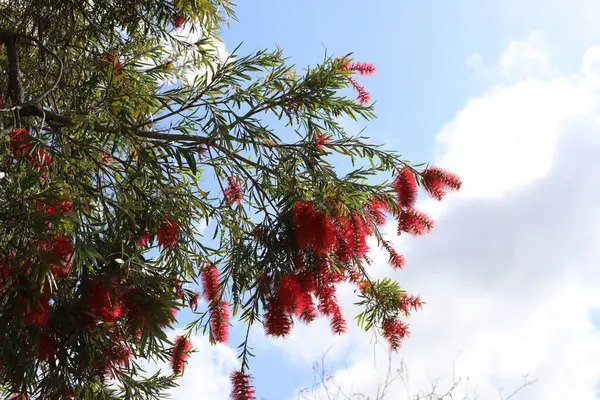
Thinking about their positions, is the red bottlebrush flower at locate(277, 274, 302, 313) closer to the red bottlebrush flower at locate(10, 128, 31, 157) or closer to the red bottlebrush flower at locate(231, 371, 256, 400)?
the red bottlebrush flower at locate(231, 371, 256, 400)

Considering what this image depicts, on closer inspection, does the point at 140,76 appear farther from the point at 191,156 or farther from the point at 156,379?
the point at 156,379

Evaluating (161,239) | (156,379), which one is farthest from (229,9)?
(156,379)

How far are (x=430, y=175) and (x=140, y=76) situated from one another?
1726 millimetres

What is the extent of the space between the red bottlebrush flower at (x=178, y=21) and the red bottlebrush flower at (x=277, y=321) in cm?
187

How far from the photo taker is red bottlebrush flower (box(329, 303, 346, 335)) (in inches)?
93.3

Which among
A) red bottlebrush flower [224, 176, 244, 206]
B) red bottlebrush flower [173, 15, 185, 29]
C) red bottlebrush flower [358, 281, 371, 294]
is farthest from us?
red bottlebrush flower [173, 15, 185, 29]

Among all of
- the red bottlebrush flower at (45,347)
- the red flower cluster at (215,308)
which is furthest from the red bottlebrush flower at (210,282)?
the red bottlebrush flower at (45,347)

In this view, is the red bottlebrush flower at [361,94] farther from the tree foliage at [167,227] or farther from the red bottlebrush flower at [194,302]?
the red bottlebrush flower at [194,302]

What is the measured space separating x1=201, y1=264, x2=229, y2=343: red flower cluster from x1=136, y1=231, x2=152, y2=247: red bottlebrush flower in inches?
9.9

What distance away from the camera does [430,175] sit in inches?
94.7

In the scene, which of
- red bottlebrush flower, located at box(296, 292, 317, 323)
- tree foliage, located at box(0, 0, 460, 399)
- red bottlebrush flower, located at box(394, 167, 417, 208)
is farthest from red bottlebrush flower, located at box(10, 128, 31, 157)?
red bottlebrush flower, located at box(394, 167, 417, 208)

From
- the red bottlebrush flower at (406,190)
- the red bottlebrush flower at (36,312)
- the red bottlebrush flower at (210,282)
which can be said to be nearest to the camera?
the red bottlebrush flower at (36,312)

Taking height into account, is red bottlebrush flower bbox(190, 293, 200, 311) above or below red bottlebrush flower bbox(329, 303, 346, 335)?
above

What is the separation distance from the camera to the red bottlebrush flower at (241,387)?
2.23 m
